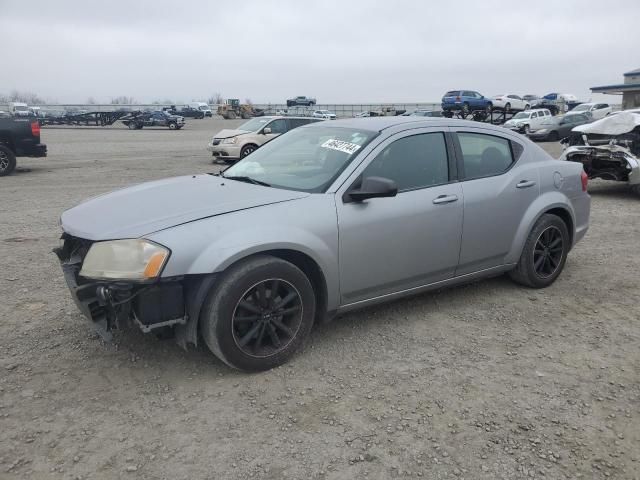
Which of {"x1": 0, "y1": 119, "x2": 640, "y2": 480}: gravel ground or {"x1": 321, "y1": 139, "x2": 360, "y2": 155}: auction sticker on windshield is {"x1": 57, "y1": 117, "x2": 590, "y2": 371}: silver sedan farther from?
{"x1": 0, "y1": 119, "x2": 640, "y2": 480}: gravel ground

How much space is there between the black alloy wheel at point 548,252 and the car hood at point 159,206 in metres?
2.46

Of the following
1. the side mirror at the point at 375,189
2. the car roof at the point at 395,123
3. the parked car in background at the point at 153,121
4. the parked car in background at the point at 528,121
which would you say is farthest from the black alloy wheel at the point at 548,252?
the parked car in background at the point at 153,121

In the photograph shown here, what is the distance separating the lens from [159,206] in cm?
344

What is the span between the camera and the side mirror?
3494 mm

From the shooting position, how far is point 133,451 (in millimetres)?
2654

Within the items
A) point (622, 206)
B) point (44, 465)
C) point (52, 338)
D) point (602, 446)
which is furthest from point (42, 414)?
point (622, 206)

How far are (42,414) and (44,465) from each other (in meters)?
0.47

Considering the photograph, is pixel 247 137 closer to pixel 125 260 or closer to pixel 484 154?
pixel 484 154

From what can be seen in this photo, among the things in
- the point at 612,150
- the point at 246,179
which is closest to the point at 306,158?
the point at 246,179

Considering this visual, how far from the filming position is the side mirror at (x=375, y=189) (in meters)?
3.49

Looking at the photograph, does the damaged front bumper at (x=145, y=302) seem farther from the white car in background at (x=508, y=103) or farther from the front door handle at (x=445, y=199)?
the white car in background at (x=508, y=103)

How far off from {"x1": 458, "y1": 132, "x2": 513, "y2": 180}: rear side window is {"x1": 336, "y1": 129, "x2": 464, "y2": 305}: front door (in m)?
0.20

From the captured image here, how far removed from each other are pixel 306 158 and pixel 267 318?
1416 millimetres

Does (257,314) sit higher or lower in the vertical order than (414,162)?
lower
